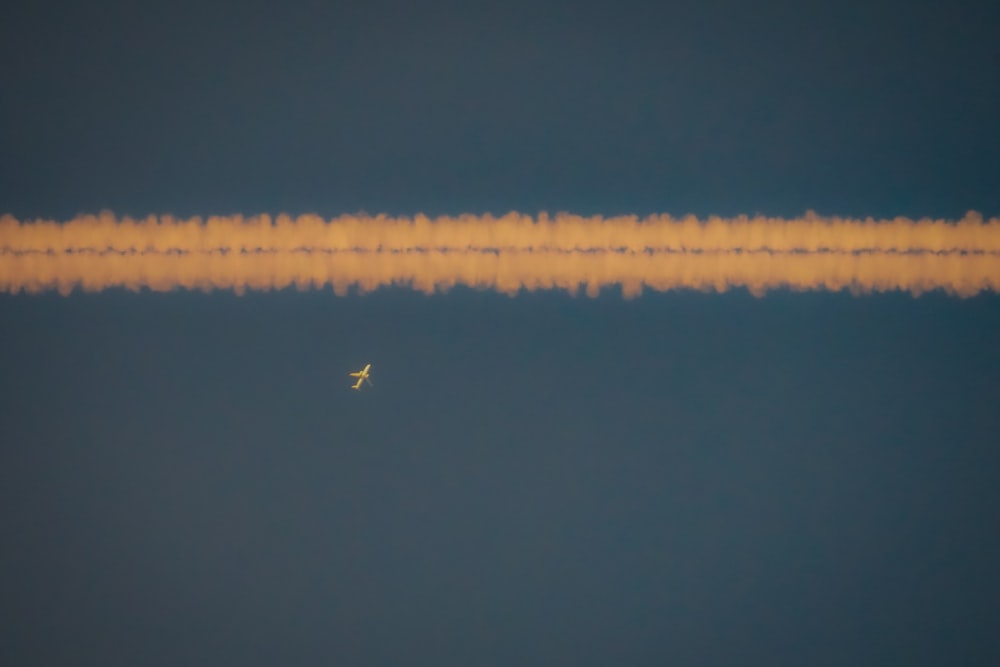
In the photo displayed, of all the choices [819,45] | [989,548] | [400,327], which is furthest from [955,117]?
[400,327]

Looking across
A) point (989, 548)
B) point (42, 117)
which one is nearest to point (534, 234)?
point (42, 117)

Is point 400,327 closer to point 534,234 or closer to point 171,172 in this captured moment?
point 534,234

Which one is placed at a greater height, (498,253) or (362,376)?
(498,253)

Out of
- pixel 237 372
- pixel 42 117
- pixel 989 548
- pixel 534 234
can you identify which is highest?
pixel 42 117

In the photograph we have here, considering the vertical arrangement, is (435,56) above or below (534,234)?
above

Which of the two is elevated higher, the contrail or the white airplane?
the contrail

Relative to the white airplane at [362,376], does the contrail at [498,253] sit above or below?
above
